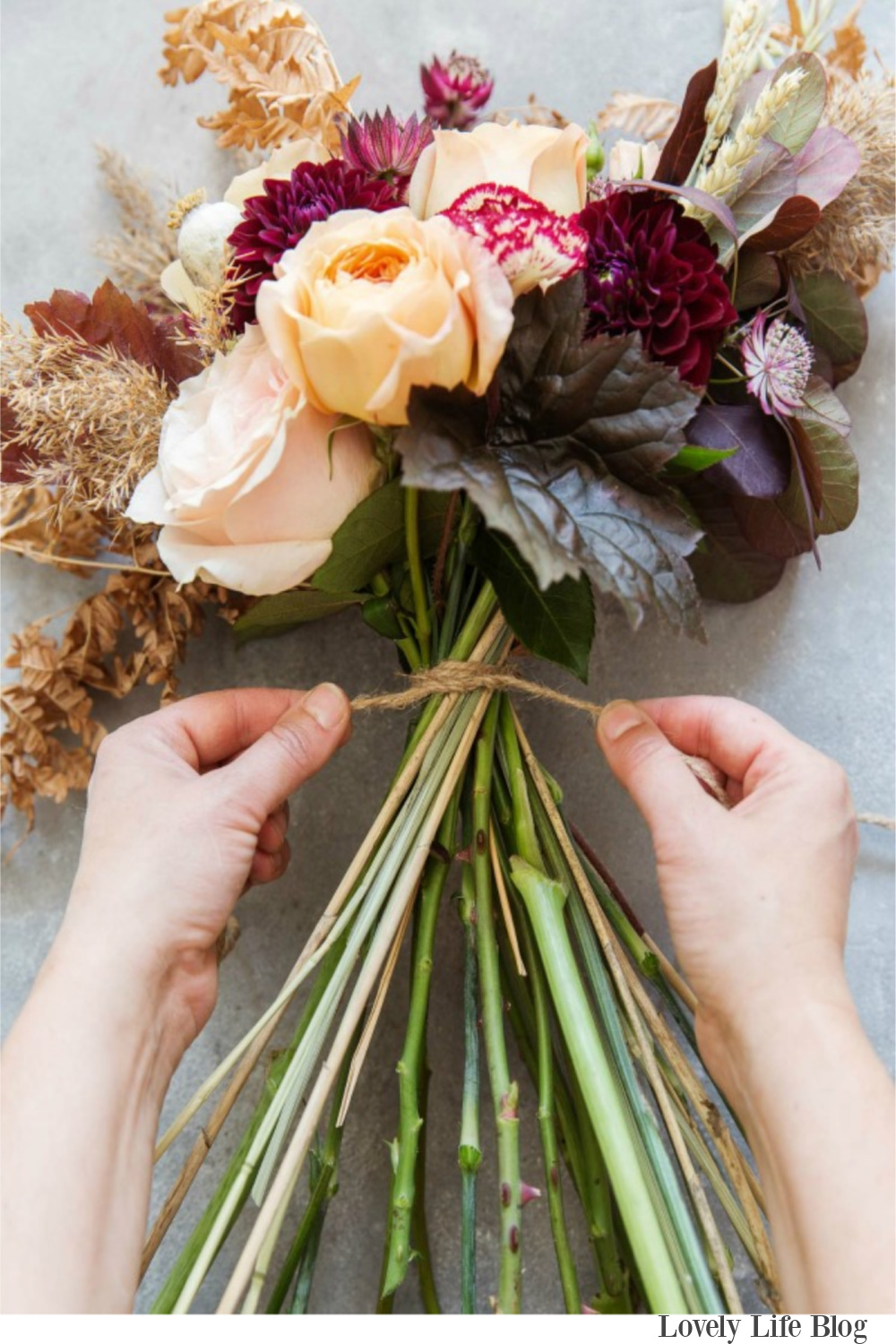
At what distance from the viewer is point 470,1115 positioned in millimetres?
625

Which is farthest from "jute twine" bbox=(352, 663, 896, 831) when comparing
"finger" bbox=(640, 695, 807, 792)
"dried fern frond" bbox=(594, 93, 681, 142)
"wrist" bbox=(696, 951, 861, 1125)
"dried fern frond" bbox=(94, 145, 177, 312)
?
"dried fern frond" bbox=(594, 93, 681, 142)

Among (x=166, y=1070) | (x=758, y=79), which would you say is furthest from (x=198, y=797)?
(x=758, y=79)

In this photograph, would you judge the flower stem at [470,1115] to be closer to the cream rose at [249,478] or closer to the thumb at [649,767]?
the thumb at [649,767]

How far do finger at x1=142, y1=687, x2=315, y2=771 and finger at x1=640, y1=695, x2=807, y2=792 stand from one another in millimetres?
253

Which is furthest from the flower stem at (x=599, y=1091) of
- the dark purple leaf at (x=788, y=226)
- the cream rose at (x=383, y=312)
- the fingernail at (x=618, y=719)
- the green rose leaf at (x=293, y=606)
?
the dark purple leaf at (x=788, y=226)

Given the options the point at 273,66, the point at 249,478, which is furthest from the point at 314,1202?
the point at 273,66

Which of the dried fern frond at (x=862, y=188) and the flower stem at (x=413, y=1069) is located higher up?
the dried fern frond at (x=862, y=188)

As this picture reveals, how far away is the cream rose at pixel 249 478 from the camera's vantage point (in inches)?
21.8

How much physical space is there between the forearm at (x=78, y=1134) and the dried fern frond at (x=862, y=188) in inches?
25.8

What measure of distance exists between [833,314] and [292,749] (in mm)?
501

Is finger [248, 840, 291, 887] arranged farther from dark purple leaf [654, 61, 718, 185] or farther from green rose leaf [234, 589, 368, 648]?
dark purple leaf [654, 61, 718, 185]

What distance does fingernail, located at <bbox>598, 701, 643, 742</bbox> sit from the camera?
0.68 m
